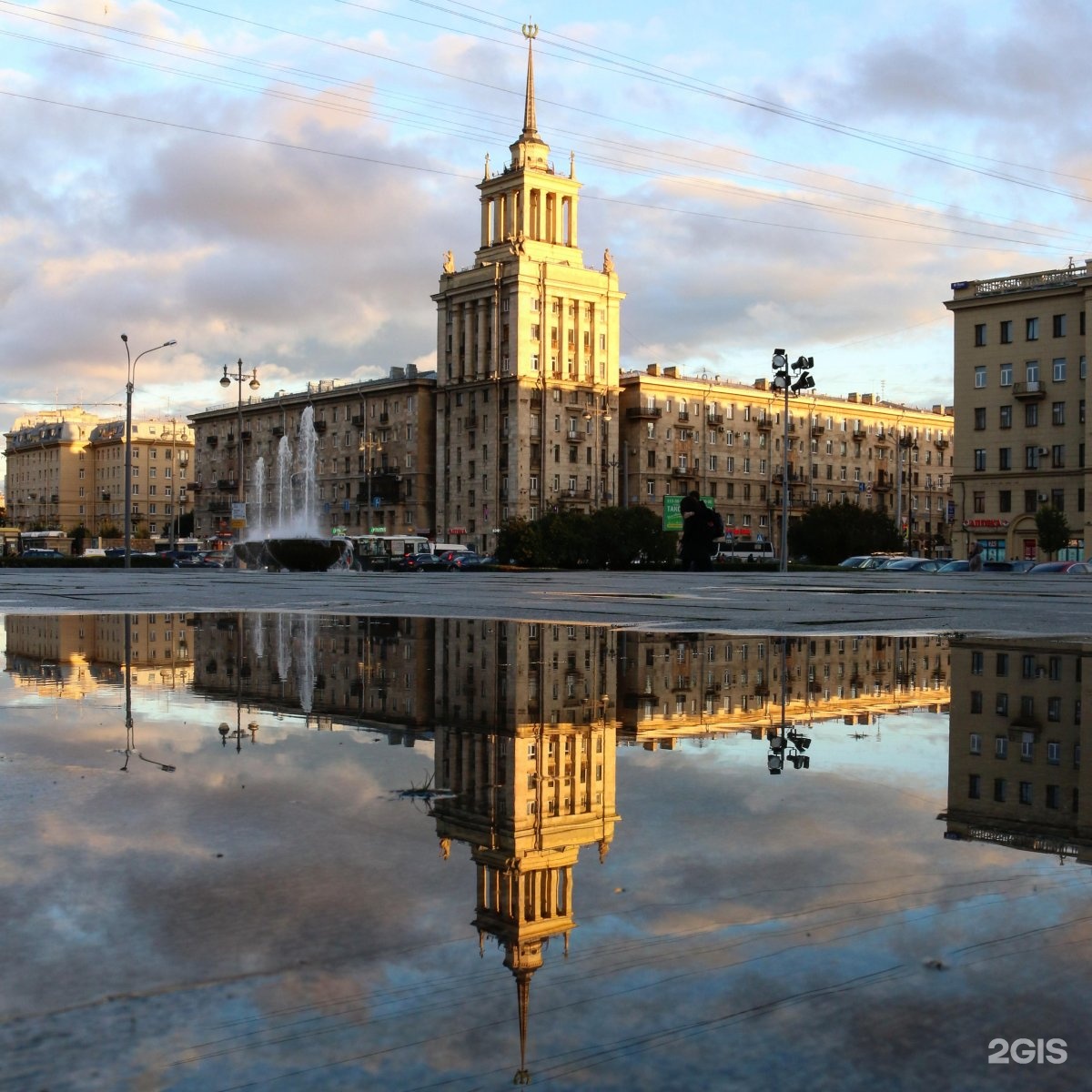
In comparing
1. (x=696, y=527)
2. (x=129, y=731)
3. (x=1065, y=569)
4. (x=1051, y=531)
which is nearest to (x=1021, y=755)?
(x=129, y=731)

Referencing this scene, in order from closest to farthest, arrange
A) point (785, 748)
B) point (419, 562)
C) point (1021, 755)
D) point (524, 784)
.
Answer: point (524, 784) → point (1021, 755) → point (785, 748) → point (419, 562)

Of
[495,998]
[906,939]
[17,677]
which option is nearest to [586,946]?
[495,998]

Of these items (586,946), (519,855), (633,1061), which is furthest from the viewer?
(519,855)

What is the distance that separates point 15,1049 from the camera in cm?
183

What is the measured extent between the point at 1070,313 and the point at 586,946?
80.0 m

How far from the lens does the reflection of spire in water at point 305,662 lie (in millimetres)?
5723

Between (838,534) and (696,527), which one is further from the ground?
(696,527)

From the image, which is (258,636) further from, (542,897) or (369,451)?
(369,451)

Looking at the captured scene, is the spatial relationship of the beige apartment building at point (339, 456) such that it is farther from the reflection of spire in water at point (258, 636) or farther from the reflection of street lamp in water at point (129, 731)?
Answer: the reflection of street lamp in water at point (129, 731)

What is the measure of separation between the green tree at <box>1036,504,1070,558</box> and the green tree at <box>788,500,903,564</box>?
28.2 ft

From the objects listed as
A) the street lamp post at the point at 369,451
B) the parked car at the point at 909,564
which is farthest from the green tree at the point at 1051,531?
the street lamp post at the point at 369,451

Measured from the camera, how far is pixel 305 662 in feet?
24.1

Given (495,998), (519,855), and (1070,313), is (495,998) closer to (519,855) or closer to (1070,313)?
(519,855)

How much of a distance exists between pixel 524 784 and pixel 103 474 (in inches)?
6911
